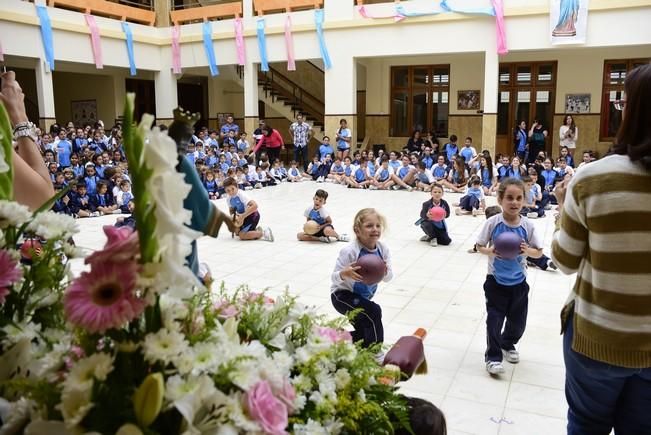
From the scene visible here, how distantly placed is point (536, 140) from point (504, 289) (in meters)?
14.1

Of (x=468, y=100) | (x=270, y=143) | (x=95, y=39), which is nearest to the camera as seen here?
(x=95, y=39)

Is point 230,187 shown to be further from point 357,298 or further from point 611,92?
point 611,92

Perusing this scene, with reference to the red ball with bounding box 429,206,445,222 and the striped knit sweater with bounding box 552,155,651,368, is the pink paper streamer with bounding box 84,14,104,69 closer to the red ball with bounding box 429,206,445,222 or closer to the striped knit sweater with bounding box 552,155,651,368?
the red ball with bounding box 429,206,445,222

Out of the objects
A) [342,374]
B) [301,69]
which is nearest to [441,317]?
[342,374]

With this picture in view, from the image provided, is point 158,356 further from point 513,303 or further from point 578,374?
point 513,303

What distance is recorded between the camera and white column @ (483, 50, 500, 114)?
15.7 m

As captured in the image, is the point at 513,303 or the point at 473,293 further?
the point at 473,293

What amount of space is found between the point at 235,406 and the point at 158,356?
0.17m

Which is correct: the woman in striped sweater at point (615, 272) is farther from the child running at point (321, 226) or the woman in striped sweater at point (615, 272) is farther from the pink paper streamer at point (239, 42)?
the pink paper streamer at point (239, 42)

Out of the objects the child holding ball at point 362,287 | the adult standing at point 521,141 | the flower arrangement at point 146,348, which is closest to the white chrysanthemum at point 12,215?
the flower arrangement at point 146,348

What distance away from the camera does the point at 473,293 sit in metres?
5.87

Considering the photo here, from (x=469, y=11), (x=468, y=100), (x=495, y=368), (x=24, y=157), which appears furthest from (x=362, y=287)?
(x=468, y=100)

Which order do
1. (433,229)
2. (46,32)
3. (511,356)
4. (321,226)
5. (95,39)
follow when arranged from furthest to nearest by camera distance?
(95,39) → (46,32) → (321,226) → (433,229) → (511,356)

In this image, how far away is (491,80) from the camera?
1594cm
